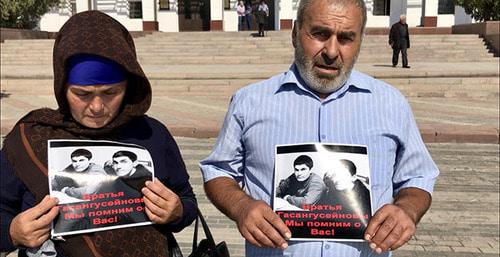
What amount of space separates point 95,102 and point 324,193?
0.79 m

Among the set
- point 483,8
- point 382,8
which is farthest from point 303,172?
point 382,8

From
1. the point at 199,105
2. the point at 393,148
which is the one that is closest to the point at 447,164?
the point at 393,148

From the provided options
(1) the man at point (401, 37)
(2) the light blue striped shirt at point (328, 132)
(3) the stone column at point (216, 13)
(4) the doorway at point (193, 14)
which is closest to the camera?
(2) the light blue striped shirt at point (328, 132)

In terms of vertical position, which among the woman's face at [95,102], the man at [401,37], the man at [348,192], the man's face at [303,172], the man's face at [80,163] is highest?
the man at [401,37]

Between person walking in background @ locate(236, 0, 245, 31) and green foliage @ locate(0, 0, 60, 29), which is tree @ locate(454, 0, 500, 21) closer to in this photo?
person walking in background @ locate(236, 0, 245, 31)

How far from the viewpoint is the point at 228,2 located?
30969 mm

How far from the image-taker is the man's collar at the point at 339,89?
1700 mm

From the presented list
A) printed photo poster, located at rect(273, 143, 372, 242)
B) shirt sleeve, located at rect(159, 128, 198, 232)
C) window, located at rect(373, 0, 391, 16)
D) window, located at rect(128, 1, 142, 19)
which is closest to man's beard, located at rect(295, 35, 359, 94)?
printed photo poster, located at rect(273, 143, 372, 242)

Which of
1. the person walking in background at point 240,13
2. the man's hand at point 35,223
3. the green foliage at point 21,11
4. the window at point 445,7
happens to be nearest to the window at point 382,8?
the window at point 445,7

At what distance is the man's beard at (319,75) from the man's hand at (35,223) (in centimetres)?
92

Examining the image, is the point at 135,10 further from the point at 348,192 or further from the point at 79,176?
the point at 348,192

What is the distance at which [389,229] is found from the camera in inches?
57.2

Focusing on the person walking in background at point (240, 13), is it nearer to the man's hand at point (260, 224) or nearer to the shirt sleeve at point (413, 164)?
the shirt sleeve at point (413, 164)

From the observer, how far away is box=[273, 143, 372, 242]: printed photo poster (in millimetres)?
1548
